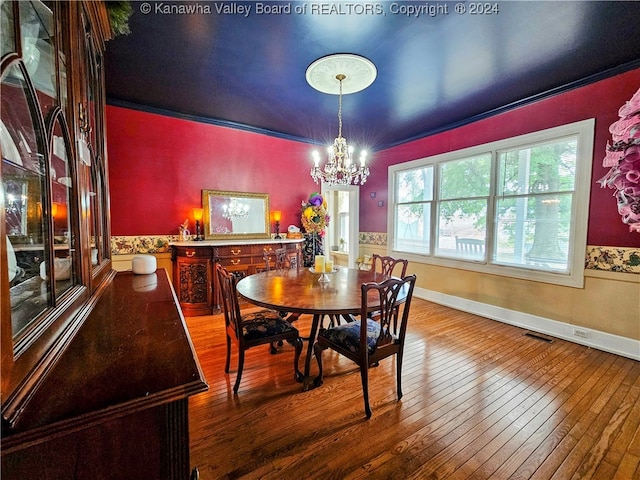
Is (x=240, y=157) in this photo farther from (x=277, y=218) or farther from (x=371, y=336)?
(x=371, y=336)

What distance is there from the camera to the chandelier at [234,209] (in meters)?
4.19

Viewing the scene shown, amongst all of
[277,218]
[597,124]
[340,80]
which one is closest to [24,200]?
[340,80]

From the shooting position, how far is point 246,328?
85.2 inches

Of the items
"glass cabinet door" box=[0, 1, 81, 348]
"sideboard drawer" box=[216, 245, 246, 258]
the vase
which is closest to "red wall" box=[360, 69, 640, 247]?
the vase

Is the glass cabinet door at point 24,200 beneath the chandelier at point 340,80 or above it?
beneath

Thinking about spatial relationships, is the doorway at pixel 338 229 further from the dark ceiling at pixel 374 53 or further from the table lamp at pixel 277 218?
the dark ceiling at pixel 374 53

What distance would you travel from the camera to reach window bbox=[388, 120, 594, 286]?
9.82 feet

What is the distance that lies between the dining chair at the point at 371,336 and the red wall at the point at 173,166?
115 inches

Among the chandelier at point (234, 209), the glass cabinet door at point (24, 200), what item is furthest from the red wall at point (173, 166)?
the glass cabinet door at point (24, 200)

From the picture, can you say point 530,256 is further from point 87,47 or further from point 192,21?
point 87,47

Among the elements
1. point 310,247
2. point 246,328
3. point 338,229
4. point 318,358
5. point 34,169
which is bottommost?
point 318,358

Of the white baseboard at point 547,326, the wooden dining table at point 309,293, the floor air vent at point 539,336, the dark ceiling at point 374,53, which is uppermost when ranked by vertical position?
the dark ceiling at point 374,53

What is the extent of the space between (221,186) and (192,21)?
232 centimetres

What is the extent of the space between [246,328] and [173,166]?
277 centimetres
